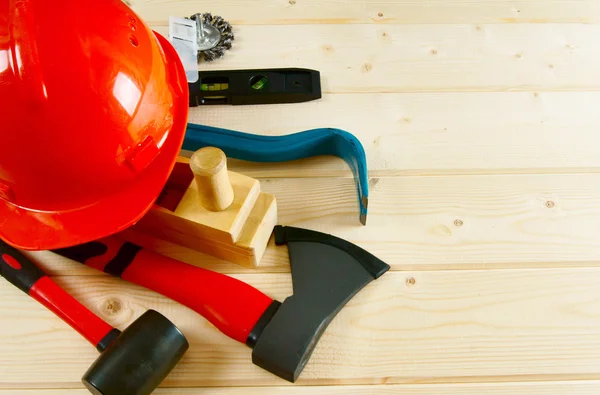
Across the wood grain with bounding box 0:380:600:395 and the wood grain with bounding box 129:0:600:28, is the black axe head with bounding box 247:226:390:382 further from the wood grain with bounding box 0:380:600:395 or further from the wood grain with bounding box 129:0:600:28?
the wood grain with bounding box 129:0:600:28

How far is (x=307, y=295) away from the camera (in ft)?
2.65

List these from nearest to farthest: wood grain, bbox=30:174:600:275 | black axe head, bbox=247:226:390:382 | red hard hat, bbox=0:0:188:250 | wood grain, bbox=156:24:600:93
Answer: red hard hat, bbox=0:0:188:250 < black axe head, bbox=247:226:390:382 < wood grain, bbox=30:174:600:275 < wood grain, bbox=156:24:600:93

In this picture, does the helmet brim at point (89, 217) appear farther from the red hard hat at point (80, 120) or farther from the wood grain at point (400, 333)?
the wood grain at point (400, 333)

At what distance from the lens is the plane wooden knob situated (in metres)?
0.72

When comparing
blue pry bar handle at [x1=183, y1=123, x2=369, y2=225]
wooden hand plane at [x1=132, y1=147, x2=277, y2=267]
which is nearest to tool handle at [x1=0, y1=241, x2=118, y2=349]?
wooden hand plane at [x1=132, y1=147, x2=277, y2=267]

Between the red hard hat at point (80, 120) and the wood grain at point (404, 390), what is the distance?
25 centimetres

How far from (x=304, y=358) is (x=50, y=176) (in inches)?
16.8

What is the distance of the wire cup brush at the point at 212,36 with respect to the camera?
108 centimetres

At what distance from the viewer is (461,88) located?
3.51 ft

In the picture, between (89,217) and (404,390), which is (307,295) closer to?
(404,390)

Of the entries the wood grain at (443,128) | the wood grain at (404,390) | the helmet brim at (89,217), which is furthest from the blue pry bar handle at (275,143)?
the wood grain at (404,390)

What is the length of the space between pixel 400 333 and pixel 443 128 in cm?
41

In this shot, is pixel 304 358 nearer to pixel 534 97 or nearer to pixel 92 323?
pixel 92 323

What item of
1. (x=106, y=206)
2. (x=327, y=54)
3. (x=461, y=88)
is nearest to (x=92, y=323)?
(x=106, y=206)
